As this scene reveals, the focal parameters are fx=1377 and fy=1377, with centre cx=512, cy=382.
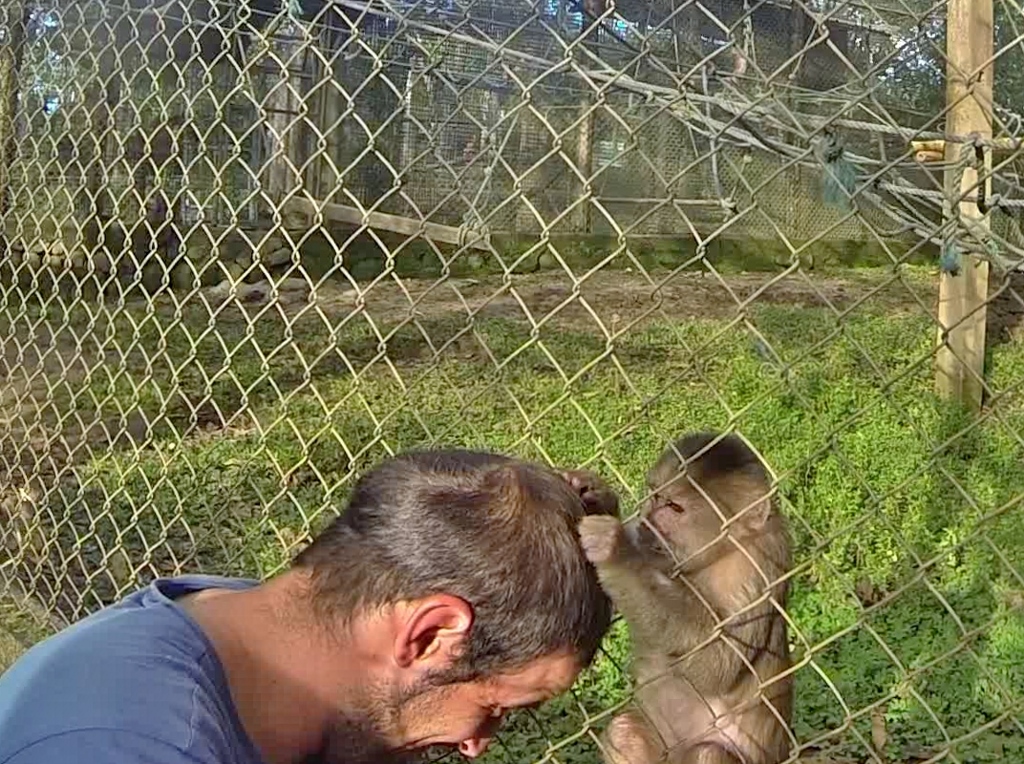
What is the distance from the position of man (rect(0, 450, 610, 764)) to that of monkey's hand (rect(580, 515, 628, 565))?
13.7 inches

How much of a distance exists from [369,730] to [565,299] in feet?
13.7

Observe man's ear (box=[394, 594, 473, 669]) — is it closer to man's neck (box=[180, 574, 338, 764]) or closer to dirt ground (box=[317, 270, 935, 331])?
man's neck (box=[180, 574, 338, 764])

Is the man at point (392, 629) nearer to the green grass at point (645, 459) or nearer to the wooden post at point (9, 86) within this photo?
the green grass at point (645, 459)

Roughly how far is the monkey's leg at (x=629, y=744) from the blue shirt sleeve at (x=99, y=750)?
175 cm

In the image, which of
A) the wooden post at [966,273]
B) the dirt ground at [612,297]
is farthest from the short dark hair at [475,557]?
the dirt ground at [612,297]

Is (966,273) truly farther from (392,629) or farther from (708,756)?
(392,629)

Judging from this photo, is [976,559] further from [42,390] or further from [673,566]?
[42,390]

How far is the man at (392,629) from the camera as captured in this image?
179cm

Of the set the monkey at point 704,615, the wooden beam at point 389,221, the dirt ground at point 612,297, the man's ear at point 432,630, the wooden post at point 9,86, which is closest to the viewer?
the man's ear at point 432,630

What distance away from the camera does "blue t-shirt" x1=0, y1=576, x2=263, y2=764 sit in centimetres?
153

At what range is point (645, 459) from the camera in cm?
669

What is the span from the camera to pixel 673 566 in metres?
2.95

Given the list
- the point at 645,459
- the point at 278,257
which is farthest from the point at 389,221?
the point at 278,257

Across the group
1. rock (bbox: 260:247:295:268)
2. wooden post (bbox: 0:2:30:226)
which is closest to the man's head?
wooden post (bbox: 0:2:30:226)
